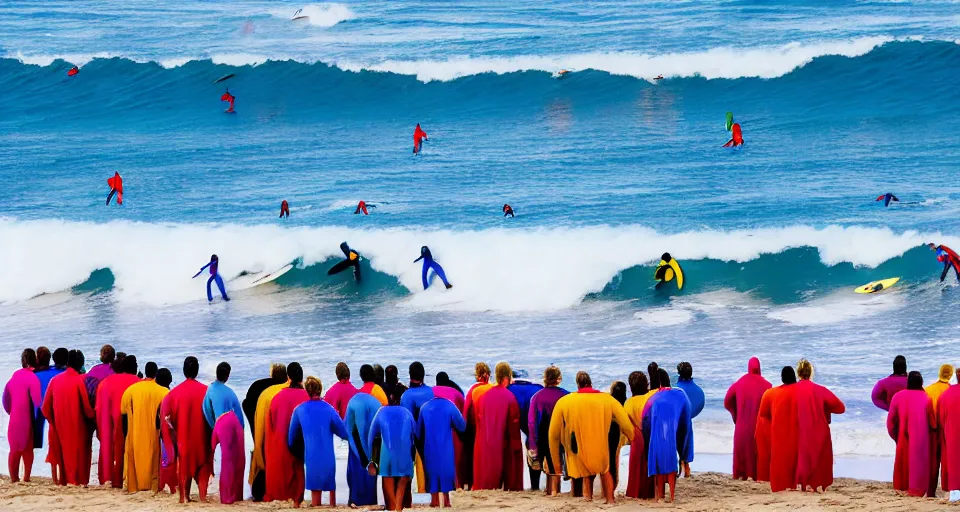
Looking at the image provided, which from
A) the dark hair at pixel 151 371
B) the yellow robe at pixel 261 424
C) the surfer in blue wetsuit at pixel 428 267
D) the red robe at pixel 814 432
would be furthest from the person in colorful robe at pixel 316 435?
the surfer in blue wetsuit at pixel 428 267

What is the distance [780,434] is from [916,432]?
0.81 metres

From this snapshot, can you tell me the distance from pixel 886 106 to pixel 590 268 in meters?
9.73

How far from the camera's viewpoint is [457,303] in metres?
18.0

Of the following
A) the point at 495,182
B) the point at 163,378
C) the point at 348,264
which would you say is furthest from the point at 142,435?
the point at 495,182

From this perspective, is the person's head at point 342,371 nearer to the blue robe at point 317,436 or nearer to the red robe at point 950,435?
the blue robe at point 317,436

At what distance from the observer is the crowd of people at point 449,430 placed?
8.69 metres

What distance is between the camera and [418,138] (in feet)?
85.7

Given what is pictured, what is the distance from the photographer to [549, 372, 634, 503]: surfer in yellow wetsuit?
866 centimetres

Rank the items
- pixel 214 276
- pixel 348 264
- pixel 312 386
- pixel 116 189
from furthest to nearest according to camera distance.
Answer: pixel 116 189 < pixel 348 264 < pixel 214 276 < pixel 312 386

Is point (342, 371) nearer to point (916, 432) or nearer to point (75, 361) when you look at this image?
point (75, 361)

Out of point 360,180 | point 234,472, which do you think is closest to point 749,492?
point 234,472

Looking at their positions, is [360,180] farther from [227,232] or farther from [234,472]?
[234,472]

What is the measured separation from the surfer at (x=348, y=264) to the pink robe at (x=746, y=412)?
404 inches

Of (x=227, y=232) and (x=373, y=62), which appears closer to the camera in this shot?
(x=227, y=232)
